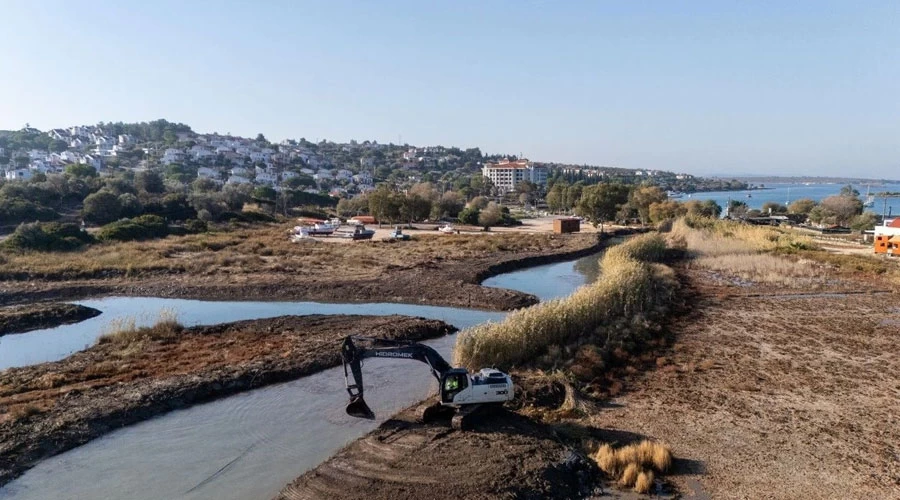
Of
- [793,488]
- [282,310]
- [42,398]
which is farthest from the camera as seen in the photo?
[282,310]

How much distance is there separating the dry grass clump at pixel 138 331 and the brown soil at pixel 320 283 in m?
8.40

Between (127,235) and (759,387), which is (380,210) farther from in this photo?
(759,387)

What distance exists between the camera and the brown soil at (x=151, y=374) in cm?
1390

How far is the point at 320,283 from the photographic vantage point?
33656mm

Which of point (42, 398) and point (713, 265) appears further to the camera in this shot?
point (713, 265)

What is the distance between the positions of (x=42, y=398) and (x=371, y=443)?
937 centimetres

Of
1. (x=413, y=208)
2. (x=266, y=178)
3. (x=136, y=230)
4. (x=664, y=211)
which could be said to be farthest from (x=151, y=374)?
(x=266, y=178)

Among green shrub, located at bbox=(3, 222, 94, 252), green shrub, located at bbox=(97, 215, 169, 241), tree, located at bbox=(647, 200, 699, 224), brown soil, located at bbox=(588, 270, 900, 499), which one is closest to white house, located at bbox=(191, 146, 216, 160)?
green shrub, located at bbox=(97, 215, 169, 241)

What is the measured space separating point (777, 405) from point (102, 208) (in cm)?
6301

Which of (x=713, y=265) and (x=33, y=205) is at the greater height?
(x=33, y=205)

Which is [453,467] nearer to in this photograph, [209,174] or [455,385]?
[455,385]

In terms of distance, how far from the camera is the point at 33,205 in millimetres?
57812

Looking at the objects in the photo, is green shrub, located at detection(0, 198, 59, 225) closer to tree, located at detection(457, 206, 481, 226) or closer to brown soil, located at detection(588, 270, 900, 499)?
tree, located at detection(457, 206, 481, 226)

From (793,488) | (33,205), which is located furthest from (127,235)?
(793,488)
